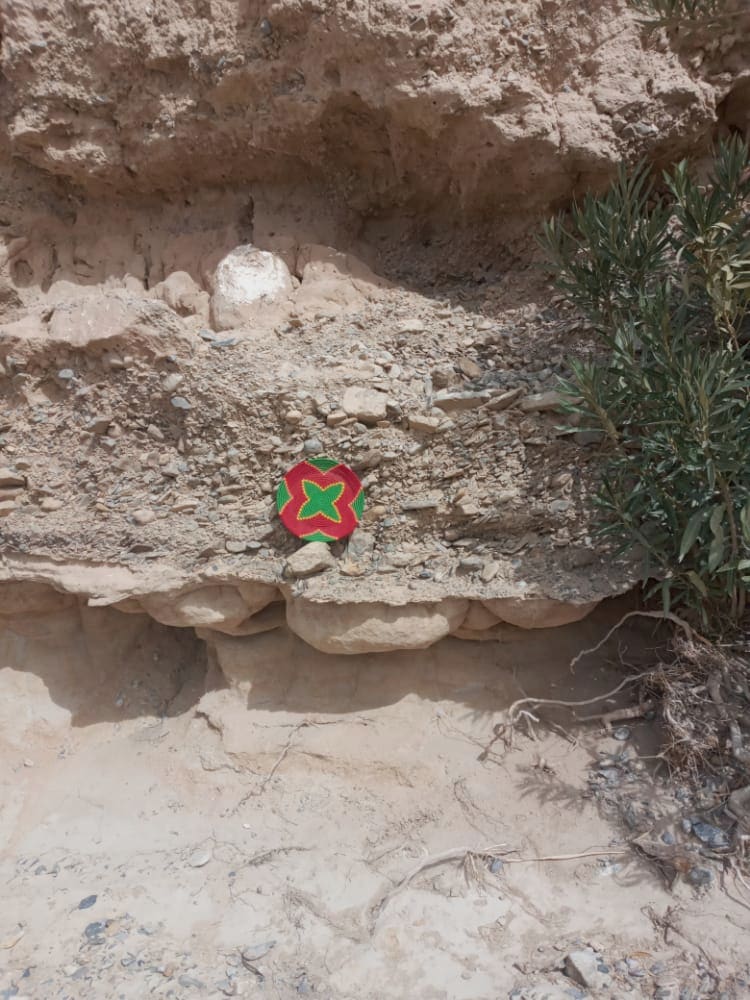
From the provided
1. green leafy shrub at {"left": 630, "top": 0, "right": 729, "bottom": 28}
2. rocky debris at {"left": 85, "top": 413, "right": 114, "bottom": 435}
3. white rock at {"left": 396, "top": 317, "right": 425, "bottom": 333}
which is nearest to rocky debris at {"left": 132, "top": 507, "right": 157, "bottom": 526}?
rocky debris at {"left": 85, "top": 413, "right": 114, "bottom": 435}

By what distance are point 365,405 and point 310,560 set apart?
766 millimetres

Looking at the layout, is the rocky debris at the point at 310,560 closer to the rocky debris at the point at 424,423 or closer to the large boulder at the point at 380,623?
the large boulder at the point at 380,623

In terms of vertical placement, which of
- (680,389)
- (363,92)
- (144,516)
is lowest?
(144,516)

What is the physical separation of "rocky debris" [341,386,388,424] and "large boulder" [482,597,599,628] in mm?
969

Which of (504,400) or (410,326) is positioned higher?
(410,326)

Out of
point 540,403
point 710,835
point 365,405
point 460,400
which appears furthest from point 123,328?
point 710,835

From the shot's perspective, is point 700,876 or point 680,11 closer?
point 700,876

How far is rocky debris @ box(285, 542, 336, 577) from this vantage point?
99.3 inches

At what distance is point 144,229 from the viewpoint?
11.9ft

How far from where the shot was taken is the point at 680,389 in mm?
1976

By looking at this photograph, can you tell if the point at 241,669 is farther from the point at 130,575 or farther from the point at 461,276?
the point at 461,276

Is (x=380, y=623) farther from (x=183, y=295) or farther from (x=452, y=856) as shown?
(x=183, y=295)

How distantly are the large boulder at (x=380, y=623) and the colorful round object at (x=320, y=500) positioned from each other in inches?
12.4

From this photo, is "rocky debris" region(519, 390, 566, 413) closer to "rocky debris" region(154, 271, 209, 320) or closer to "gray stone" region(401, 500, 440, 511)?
"gray stone" region(401, 500, 440, 511)
